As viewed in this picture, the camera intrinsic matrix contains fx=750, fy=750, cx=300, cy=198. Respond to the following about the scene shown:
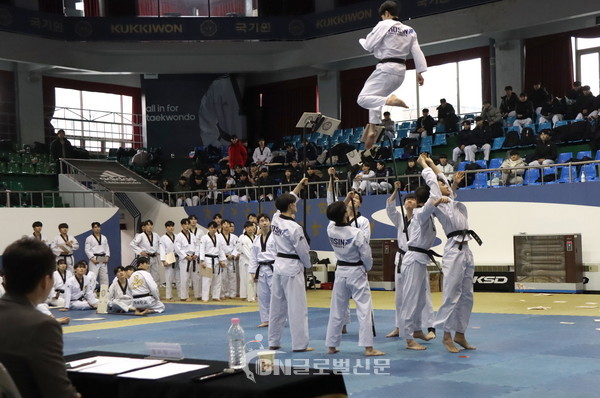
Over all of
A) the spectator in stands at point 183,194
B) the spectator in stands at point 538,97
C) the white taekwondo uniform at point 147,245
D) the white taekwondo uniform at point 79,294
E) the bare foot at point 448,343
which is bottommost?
the white taekwondo uniform at point 79,294

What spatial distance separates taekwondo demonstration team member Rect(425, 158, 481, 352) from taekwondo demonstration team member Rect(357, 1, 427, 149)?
3.08ft

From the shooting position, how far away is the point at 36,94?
2784 cm

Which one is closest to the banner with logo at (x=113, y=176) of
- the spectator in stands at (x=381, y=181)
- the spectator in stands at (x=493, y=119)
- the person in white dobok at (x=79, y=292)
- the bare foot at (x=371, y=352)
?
the person in white dobok at (x=79, y=292)

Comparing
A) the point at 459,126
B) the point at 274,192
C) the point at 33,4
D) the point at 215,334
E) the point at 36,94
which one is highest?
the point at 33,4

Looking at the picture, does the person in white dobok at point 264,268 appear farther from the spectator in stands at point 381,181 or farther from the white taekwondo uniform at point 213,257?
the spectator in stands at point 381,181

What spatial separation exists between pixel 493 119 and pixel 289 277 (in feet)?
44.9

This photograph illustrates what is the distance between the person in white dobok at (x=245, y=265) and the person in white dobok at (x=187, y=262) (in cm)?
124

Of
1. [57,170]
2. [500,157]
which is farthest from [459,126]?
[57,170]

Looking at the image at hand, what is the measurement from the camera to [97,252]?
19359 mm

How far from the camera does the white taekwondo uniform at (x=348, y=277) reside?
8695mm

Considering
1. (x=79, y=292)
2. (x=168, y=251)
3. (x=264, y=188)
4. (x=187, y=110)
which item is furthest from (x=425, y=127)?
(x=79, y=292)

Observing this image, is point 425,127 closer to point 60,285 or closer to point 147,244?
point 147,244

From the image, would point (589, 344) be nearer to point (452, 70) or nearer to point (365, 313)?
point (365, 313)

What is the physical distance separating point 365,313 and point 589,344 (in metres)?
2.69
